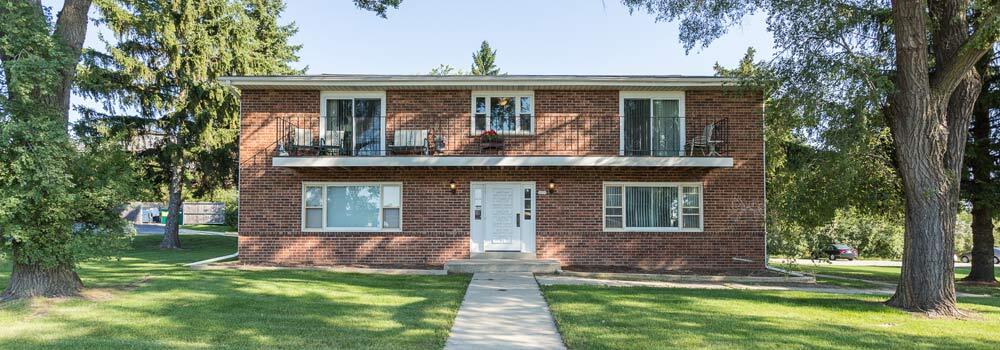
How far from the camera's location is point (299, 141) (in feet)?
48.1

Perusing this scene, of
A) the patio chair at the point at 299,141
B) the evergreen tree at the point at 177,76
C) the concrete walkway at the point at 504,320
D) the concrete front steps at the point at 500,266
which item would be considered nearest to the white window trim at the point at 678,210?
the concrete front steps at the point at 500,266

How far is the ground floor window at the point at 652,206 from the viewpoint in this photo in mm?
15094

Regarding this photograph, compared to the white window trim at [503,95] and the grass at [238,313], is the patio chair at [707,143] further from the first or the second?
the grass at [238,313]

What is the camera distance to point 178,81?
71.6 feet

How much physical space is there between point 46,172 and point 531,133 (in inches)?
381

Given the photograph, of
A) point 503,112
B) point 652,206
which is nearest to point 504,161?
point 503,112

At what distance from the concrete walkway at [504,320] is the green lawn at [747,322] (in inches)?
8.9

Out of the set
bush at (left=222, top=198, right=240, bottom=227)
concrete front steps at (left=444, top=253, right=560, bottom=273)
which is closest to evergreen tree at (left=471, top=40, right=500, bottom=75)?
bush at (left=222, top=198, right=240, bottom=227)

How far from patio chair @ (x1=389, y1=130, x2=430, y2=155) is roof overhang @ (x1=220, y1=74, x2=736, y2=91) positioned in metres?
1.14

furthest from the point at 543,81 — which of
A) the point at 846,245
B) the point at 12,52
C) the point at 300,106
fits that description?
the point at 846,245

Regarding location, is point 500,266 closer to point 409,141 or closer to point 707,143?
point 409,141

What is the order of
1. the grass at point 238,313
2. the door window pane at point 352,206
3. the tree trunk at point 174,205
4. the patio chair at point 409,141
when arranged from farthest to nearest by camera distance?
Answer: the tree trunk at point 174,205
the door window pane at point 352,206
the patio chair at point 409,141
the grass at point 238,313

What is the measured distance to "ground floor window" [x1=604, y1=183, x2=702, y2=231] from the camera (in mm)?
15094

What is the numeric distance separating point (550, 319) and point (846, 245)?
28.8 m
